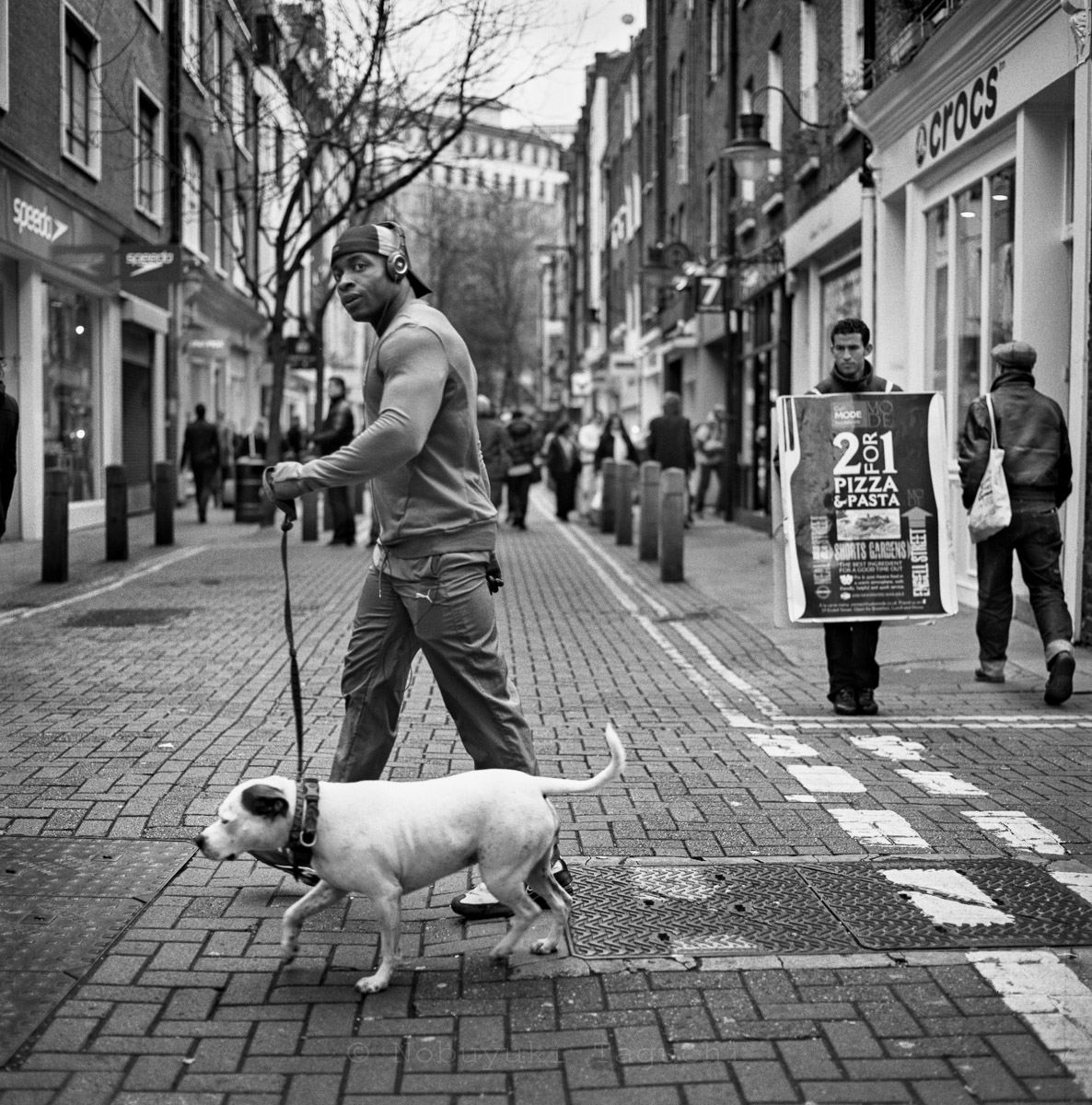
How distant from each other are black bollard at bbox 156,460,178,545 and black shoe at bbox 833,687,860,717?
486 inches

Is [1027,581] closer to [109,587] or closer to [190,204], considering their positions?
[109,587]

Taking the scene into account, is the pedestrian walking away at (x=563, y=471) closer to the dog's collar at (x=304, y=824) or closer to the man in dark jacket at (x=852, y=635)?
the man in dark jacket at (x=852, y=635)

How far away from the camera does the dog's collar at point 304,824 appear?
3.89 meters

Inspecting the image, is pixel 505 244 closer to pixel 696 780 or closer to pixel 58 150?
pixel 58 150

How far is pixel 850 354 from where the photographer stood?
8023 mm

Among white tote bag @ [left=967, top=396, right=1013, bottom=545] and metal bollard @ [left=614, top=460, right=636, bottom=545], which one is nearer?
white tote bag @ [left=967, top=396, right=1013, bottom=545]

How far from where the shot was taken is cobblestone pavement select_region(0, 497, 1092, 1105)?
343 centimetres

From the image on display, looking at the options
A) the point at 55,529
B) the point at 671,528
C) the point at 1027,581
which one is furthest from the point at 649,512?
the point at 1027,581

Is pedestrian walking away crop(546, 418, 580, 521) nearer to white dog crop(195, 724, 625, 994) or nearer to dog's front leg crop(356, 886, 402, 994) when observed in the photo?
white dog crop(195, 724, 625, 994)

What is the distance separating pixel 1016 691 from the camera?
8.66 meters

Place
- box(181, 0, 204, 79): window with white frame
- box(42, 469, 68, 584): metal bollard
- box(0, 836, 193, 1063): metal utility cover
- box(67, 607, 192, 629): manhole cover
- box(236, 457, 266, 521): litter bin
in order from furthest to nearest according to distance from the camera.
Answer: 1. box(236, 457, 266, 521): litter bin
2. box(181, 0, 204, 79): window with white frame
3. box(42, 469, 68, 584): metal bollard
4. box(67, 607, 192, 629): manhole cover
5. box(0, 836, 193, 1063): metal utility cover

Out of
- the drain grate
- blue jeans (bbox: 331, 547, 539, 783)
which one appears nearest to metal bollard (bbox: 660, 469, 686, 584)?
the drain grate

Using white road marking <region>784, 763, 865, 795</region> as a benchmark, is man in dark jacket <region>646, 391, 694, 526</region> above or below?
above

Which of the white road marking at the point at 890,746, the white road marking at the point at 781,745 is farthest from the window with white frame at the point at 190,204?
the white road marking at the point at 890,746
